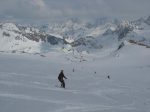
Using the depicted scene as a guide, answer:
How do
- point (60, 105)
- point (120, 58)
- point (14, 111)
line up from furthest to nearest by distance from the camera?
point (120, 58) → point (60, 105) → point (14, 111)

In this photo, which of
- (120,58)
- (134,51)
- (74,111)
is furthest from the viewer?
(134,51)

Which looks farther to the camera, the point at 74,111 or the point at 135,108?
the point at 135,108

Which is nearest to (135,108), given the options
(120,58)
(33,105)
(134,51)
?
(33,105)

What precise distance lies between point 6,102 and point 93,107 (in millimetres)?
5662

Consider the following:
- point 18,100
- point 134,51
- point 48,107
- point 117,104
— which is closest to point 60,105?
point 48,107

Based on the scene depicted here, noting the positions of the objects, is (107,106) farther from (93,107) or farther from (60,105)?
(60,105)

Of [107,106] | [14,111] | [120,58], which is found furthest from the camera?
[120,58]

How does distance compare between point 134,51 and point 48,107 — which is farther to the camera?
point 134,51

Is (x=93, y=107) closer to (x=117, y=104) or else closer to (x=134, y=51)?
(x=117, y=104)

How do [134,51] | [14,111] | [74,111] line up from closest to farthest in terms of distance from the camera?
[14,111]
[74,111]
[134,51]

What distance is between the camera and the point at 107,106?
2381 centimetres

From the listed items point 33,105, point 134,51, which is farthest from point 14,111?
point 134,51

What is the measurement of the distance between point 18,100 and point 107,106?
6.05 metres

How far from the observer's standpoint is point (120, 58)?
169 metres
